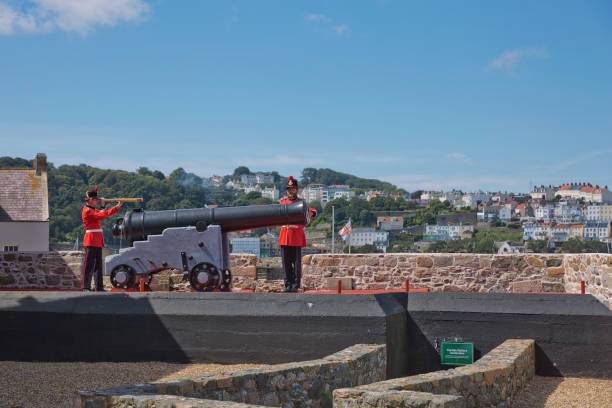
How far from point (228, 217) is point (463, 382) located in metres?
4.40

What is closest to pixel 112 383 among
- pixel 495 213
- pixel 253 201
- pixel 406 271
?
pixel 406 271

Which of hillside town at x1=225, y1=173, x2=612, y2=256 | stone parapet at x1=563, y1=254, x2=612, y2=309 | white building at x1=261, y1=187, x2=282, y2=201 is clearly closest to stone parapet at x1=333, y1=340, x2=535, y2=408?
stone parapet at x1=563, y1=254, x2=612, y2=309

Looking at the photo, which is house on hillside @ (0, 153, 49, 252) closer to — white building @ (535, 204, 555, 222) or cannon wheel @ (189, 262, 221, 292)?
cannon wheel @ (189, 262, 221, 292)

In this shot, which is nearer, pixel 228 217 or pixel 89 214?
pixel 228 217

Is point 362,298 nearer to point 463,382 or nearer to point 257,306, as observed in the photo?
point 257,306

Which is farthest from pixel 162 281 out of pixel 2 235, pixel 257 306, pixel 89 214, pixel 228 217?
pixel 2 235

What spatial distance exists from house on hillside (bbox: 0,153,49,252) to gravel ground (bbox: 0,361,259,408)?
65.6 ft

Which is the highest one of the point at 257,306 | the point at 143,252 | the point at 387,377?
the point at 143,252

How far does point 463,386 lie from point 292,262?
423 cm

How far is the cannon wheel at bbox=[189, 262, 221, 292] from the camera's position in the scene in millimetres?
9750

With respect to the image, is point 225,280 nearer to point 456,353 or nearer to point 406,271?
point 456,353

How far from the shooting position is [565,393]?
7926mm

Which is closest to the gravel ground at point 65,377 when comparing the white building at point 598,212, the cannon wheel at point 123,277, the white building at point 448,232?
the cannon wheel at point 123,277

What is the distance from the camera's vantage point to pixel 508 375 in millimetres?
7211
